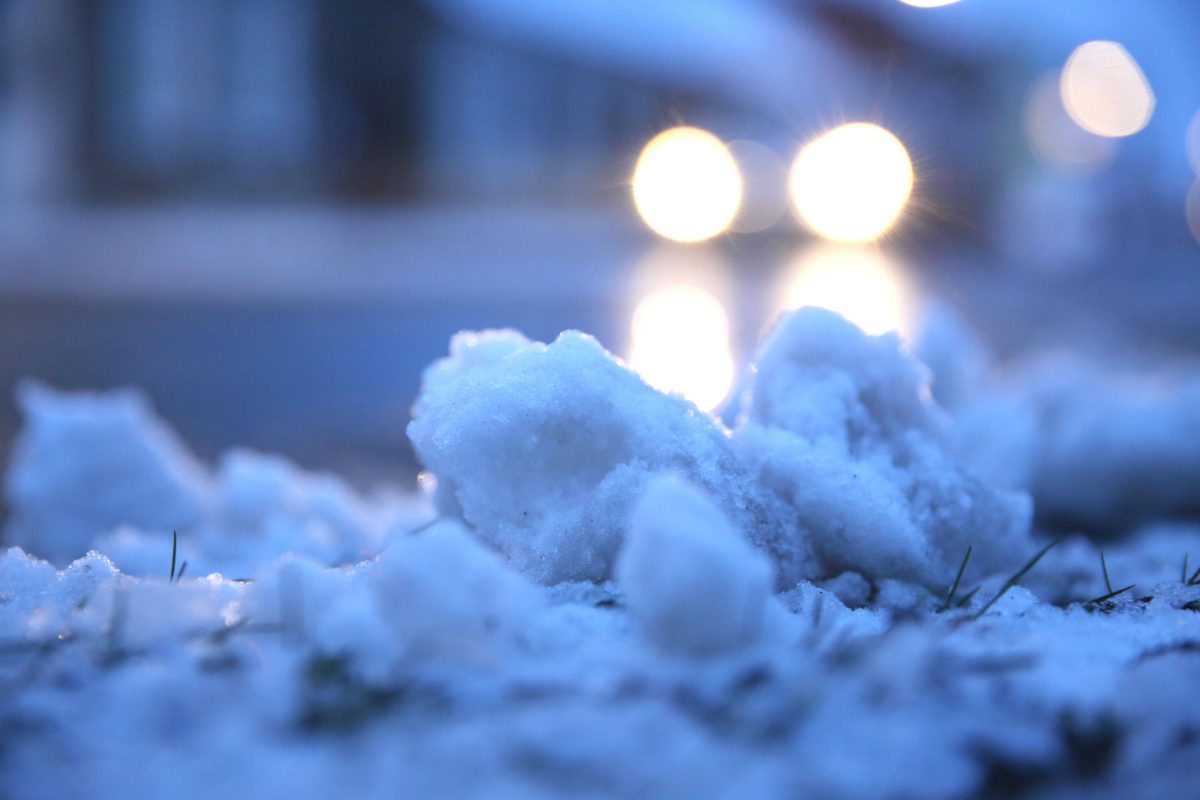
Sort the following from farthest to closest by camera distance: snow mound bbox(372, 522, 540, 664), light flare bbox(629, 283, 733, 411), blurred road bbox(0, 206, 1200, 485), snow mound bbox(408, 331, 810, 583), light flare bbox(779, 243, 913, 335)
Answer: light flare bbox(779, 243, 913, 335) < blurred road bbox(0, 206, 1200, 485) < light flare bbox(629, 283, 733, 411) < snow mound bbox(408, 331, 810, 583) < snow mound bbox(372, 522, 540, 664)

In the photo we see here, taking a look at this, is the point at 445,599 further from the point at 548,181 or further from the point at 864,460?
the point at 548,181

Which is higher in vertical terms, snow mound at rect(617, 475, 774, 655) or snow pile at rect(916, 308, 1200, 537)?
snow mound at rect(617, 475, 774, 655)

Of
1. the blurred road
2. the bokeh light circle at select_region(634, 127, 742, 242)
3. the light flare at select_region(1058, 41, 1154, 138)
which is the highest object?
the light flare at select_region(1058, 41, 1154, 138)

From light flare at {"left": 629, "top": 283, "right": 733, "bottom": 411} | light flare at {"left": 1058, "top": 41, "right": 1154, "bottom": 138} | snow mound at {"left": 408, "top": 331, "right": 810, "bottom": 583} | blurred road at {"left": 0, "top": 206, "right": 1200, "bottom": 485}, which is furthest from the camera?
light flare at {"left": 1058, "top": 41, "right": 1154, "bottom": 138}

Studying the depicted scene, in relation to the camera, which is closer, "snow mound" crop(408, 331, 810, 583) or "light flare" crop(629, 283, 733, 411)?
"snow mound" crop(408, 331, 810, 583)

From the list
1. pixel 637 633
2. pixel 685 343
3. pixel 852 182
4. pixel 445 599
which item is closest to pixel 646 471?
pixel 637 633

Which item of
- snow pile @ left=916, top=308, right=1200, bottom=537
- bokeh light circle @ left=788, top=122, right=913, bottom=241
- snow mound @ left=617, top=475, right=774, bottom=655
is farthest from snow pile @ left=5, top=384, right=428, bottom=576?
bokeh light circle @ left=788, top=122, right=913, bottom=241

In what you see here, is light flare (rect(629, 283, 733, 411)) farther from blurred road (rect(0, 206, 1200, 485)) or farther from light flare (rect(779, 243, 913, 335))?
light flare (rect(779, 243, 913, 335))

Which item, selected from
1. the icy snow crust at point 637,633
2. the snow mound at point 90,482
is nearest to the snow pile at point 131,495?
the snow mound at point 90,482
